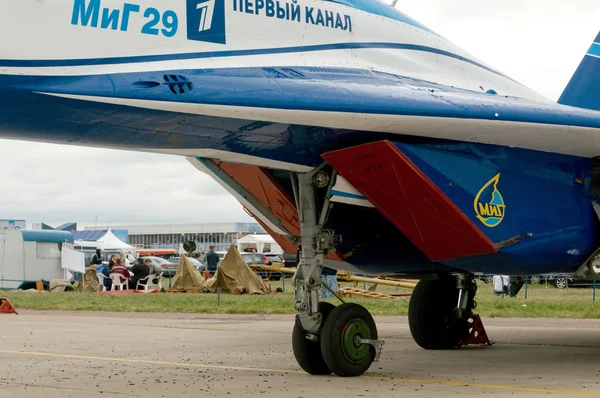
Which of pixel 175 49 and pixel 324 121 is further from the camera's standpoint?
pixel 324 121

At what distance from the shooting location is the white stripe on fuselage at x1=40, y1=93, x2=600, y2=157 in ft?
23.5

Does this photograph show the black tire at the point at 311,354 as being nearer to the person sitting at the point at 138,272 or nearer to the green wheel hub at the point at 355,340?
the green wheel hub at the point at 355,340

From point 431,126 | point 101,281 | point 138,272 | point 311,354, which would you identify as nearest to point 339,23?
point 431,126

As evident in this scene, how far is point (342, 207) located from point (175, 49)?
3090 millimetres

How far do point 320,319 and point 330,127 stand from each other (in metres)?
1.97

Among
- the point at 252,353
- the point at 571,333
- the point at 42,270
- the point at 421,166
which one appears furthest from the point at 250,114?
the point at 42,270

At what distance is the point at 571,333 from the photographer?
13531 millimetres

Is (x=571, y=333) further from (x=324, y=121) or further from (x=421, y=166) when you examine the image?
(x=324, y=121)

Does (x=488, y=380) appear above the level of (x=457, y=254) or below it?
below

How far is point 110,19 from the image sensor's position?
6.71 meters

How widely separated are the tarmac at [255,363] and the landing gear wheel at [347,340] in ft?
0.48

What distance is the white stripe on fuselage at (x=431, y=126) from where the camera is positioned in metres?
7.16

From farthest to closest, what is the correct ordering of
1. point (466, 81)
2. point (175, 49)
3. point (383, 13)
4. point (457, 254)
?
point (466, 81)
point (383, 13)
point (457, 254)
point (175, 49)

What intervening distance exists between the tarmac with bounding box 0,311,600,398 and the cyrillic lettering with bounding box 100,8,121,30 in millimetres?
3177
